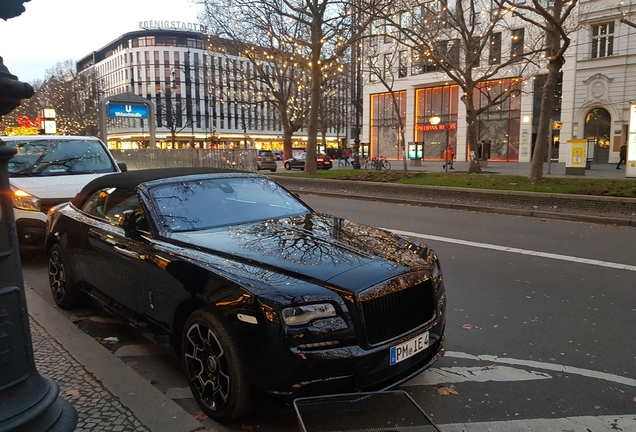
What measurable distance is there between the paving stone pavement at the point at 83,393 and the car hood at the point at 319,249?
118cm

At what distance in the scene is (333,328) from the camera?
288cm

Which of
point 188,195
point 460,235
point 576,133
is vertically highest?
point 576,133

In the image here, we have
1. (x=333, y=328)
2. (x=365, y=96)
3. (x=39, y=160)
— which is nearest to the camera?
(x=333, y=328)

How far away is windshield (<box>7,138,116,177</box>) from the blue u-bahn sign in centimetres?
1816

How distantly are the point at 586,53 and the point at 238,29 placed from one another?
25.0m

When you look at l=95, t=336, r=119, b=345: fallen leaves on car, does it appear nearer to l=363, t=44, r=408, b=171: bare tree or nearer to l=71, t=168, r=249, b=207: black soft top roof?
l=71, t=168, r=249, b=207: black soft top roof

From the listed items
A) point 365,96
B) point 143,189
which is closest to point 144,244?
point 143,189

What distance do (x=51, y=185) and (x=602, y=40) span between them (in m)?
37.6

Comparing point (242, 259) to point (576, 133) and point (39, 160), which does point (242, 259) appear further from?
point (576, 133)

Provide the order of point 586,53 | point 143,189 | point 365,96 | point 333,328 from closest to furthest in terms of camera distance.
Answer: point 333,328
point 143,189
point 586,53
point 365,96

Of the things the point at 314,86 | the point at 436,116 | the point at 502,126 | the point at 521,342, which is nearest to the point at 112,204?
the point at 521,342

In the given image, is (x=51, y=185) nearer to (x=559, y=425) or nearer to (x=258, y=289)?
(x=258, y=289)

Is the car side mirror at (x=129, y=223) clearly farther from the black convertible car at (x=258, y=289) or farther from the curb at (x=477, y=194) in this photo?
the curb at (x=477, y=194)

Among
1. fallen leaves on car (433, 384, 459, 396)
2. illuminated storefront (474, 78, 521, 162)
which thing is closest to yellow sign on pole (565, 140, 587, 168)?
illuminated storefront (474, 78, 521, 162)
